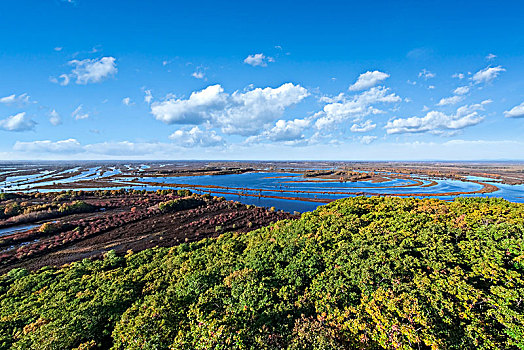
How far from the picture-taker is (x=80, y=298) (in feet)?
54.2

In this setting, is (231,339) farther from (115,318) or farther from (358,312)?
(115,318)

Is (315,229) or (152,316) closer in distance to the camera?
(152,316)

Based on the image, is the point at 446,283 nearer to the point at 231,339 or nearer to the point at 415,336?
the point at 415,336

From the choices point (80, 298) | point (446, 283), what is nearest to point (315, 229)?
point (446, 283)

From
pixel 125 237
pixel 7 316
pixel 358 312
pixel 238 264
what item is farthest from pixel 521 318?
pixel 125 237

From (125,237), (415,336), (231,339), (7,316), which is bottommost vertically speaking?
(125,237)

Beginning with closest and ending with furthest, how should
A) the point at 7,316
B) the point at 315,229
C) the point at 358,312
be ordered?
1. the point at 358,312
2. the point at 7,316
3. the point at 315,229

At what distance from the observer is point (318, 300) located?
1191 cm

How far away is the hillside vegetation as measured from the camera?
28.7 feet

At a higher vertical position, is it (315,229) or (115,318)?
(315,229)

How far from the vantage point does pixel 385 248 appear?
15875 millimetres

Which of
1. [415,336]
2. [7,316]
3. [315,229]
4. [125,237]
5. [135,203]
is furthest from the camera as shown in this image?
[135,203]

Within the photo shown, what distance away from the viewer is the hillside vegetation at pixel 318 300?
28.7ft

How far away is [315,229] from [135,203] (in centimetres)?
7595
